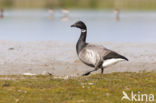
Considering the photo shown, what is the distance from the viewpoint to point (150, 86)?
1553 centimetres

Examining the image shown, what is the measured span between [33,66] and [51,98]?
12650mm

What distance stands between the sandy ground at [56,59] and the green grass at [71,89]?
6360 millimetres

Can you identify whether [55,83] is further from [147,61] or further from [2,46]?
[2,46]

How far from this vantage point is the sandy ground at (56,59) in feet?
81.6

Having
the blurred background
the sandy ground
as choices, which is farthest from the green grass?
the blurred background

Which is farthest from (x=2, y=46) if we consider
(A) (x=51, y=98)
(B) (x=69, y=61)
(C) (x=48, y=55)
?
(A) (x=51, y=98)

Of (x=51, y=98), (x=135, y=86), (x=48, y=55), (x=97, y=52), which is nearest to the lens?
(x=51, y=98)

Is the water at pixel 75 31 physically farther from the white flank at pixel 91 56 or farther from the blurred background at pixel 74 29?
the white flank at pixel 91 56

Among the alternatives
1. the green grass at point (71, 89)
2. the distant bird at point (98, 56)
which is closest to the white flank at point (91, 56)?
the distant bird at point (98, 56)

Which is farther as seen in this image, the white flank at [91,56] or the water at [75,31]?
the water at [75,31]

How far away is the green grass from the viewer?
523 inches

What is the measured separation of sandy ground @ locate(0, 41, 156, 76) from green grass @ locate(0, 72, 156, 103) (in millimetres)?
6360

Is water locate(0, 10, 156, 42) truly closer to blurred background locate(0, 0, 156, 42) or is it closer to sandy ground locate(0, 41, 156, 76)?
blurred background locate(0, 0, 156, 42)

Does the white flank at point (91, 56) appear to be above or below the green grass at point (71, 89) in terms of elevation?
below
